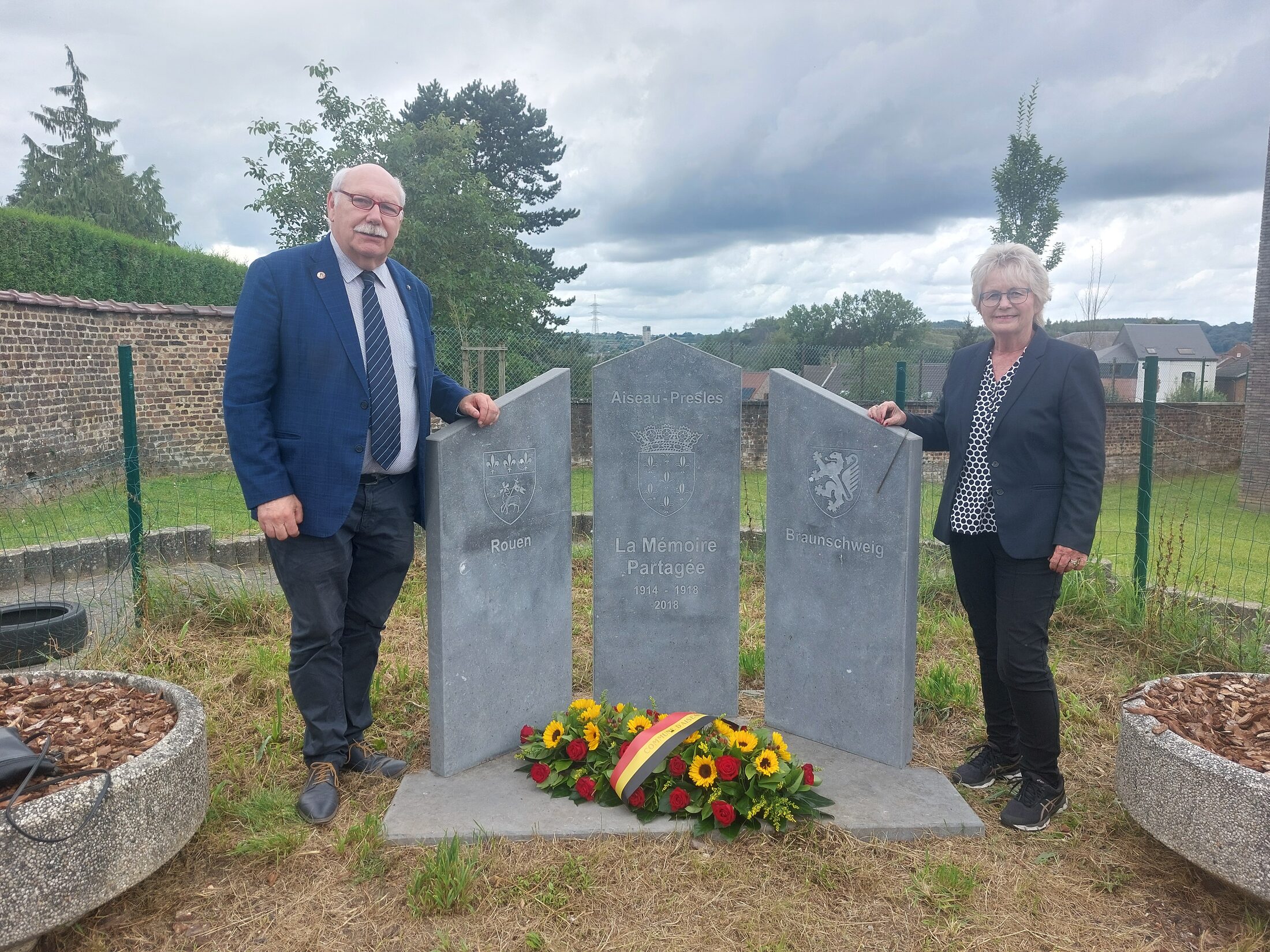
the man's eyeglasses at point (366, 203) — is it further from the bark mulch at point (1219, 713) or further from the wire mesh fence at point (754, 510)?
the bark mulch at point (1219, 713)

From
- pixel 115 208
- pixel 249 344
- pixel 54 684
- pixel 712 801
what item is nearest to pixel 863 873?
pixel 712 801

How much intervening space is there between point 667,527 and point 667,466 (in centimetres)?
28

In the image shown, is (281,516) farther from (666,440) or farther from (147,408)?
(147,408)

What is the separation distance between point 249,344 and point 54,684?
4.92 feet

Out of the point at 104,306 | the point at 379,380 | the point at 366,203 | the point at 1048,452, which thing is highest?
the point at 104,306

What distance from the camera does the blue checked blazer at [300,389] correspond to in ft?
9.75

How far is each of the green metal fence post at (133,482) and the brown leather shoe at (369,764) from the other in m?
2.53

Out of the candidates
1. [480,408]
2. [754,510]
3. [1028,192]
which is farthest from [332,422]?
[1028,192]

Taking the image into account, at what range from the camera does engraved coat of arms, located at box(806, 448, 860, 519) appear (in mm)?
3607

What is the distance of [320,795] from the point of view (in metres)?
3.21

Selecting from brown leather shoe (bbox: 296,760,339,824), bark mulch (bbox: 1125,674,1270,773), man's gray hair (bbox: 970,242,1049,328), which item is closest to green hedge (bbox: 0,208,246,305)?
brown leather shoe (bbox: 296,760,339,824)

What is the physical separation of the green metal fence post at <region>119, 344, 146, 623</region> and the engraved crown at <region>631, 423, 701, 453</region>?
3307mm

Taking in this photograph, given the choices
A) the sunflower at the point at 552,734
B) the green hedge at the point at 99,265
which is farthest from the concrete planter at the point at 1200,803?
the green hedge at the point at 99,265

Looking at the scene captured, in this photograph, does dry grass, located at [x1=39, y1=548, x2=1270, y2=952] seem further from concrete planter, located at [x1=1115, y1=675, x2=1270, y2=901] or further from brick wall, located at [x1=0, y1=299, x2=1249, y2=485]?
brick wall, located at [x1=0, y1=299, x2=1249, y2=485]
